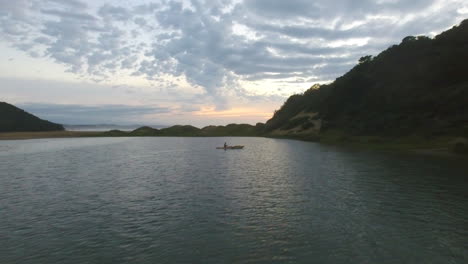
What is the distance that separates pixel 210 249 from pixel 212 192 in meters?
15.6

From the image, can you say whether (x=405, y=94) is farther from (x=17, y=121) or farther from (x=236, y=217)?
(x=17, y=121)

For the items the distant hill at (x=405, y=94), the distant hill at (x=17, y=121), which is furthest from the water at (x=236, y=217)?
the distant hill at (x=17, y=121)

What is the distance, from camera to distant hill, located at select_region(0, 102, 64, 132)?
17924cm

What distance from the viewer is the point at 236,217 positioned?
25.3 metres

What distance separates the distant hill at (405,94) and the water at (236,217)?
4068 centimetres

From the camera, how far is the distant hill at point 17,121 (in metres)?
179

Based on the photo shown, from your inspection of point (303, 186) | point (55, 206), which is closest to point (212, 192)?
point (303, 186)

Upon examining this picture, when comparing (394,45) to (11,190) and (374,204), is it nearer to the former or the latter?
(374,204)

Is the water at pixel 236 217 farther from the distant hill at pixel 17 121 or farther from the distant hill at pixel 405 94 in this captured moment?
the distant hill at pixel 17 121

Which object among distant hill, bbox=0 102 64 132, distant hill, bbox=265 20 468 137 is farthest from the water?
distant hill, bbox=0 102 64 132

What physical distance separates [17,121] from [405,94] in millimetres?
196134

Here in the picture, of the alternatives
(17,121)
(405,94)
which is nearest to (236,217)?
(405,94)

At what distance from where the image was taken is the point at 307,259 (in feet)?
57.4

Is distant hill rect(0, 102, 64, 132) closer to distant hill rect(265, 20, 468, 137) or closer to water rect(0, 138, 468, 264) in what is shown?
distant hill rect(265, 20, 468, 137)
